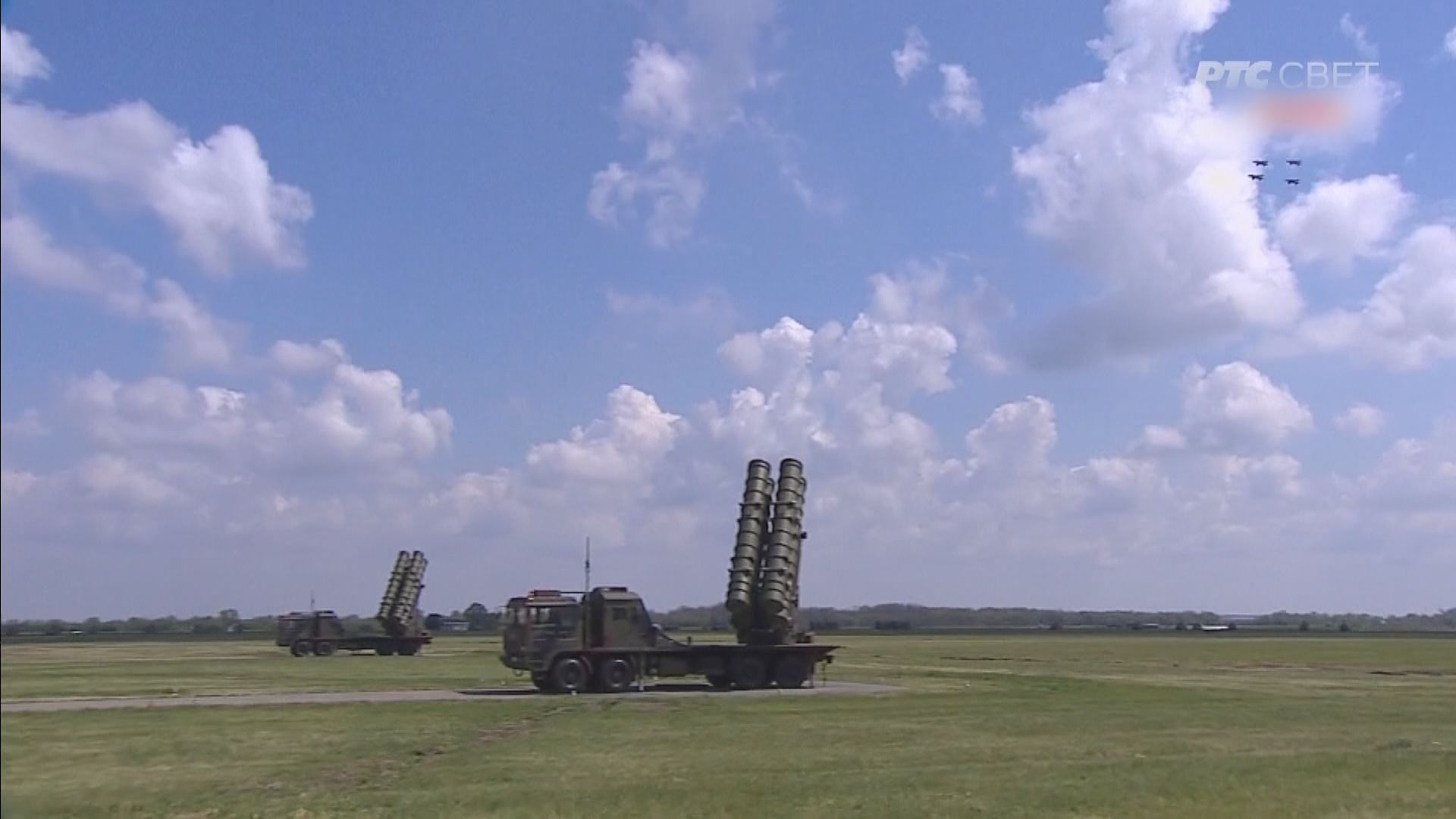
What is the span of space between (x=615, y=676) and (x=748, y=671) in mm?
3423

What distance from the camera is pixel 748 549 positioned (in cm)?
3538

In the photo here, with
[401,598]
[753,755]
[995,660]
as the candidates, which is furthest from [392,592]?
[753,755]

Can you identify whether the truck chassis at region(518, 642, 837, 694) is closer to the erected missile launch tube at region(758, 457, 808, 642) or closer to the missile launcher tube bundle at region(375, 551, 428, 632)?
the erected missile launch tube at region(758, 457, 808, 642)

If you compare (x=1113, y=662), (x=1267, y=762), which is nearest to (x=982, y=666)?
(x=1113, y=662)

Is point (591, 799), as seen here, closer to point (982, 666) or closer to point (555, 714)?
point (555, 714)

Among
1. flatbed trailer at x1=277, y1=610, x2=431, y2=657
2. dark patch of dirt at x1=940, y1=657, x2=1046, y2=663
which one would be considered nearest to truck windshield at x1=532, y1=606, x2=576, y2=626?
dark patch of dirt at x1=940, y1=657, x2=1046, y2=663

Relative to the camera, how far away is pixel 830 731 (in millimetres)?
21922

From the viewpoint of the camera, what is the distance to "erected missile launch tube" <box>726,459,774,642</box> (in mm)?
35219

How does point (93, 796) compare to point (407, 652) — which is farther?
point (407, 652)

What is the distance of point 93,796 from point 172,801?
275cm

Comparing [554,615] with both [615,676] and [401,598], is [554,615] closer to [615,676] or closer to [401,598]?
[615,676]

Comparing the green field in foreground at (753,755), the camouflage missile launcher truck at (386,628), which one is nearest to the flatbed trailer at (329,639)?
the camouflage missile launcher truck at (386,628)

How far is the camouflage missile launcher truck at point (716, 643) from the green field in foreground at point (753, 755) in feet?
7.73

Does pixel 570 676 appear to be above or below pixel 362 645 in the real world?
below
